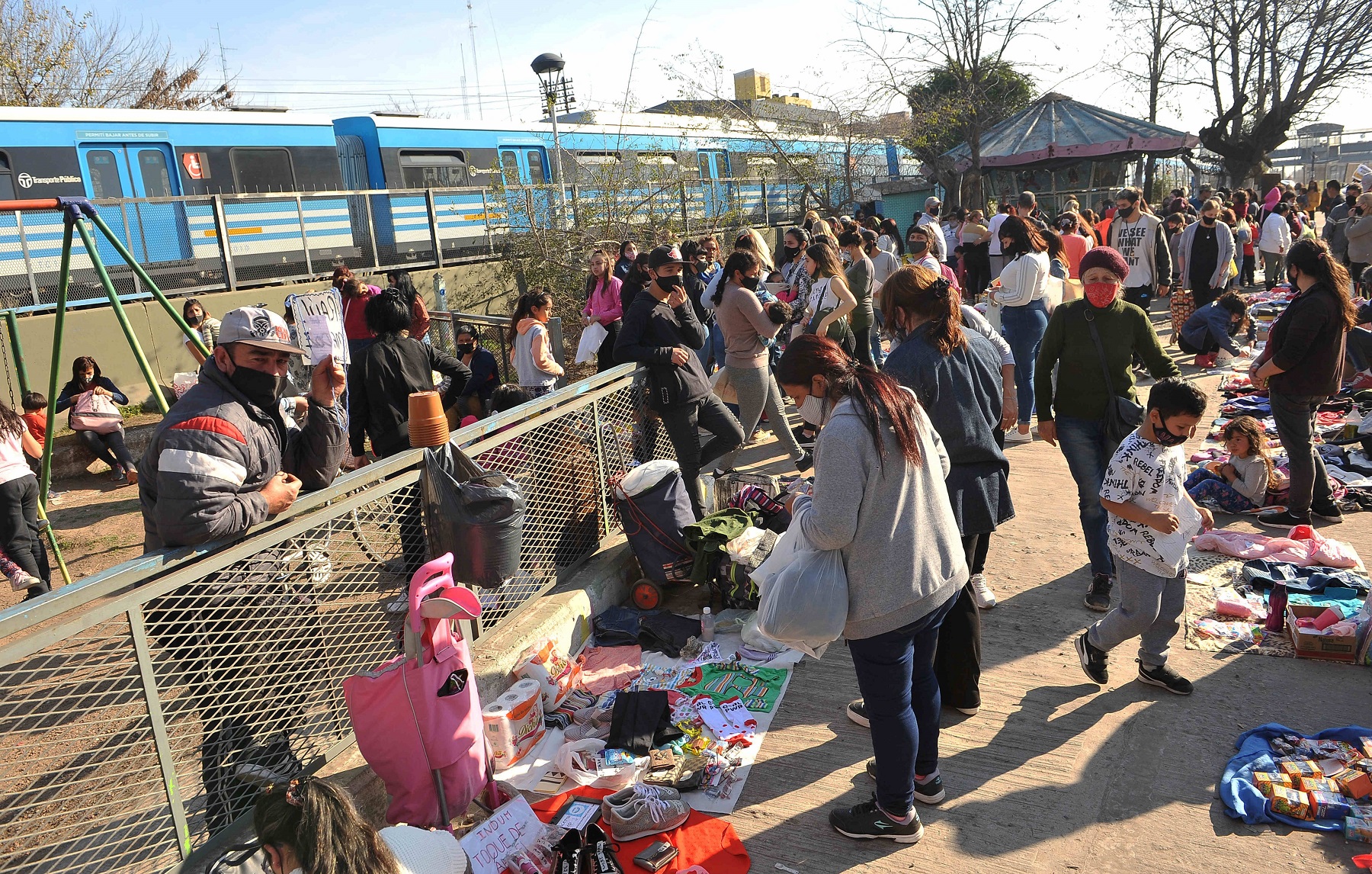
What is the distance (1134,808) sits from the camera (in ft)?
10.6

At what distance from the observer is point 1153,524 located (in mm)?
3666

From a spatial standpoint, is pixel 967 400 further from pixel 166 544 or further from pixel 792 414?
pixel 792 414

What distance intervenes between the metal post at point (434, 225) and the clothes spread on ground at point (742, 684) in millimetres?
11821

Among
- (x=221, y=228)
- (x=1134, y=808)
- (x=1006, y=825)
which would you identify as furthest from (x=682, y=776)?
(x=221, y=228)

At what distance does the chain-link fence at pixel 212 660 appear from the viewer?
2609 millimetres

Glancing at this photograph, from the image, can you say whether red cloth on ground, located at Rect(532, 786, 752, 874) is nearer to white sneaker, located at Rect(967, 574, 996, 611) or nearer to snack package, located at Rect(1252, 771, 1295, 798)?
snack package, located at Rect(1252, 771, 1295, 798)

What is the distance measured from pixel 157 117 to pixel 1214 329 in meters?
13.6

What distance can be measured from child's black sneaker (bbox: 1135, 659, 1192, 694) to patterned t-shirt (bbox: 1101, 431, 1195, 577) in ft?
1.62

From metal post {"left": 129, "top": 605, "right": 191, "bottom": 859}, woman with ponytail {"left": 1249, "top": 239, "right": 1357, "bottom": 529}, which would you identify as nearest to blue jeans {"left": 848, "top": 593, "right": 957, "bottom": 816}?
metal post {"left": 129, "top": 605, "right": 191, "bottom": 859}

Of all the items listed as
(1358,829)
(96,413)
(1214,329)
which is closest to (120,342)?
(96,413)

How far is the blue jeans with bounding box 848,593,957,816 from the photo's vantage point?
2922 mm

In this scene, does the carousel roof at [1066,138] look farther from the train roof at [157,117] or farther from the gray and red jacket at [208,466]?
the gray and red jacket at [208,466]

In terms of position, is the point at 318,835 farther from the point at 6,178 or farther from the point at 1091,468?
the point at 6,178

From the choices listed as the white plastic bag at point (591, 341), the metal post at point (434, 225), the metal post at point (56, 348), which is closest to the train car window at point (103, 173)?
the metal post at point (434, 225)
